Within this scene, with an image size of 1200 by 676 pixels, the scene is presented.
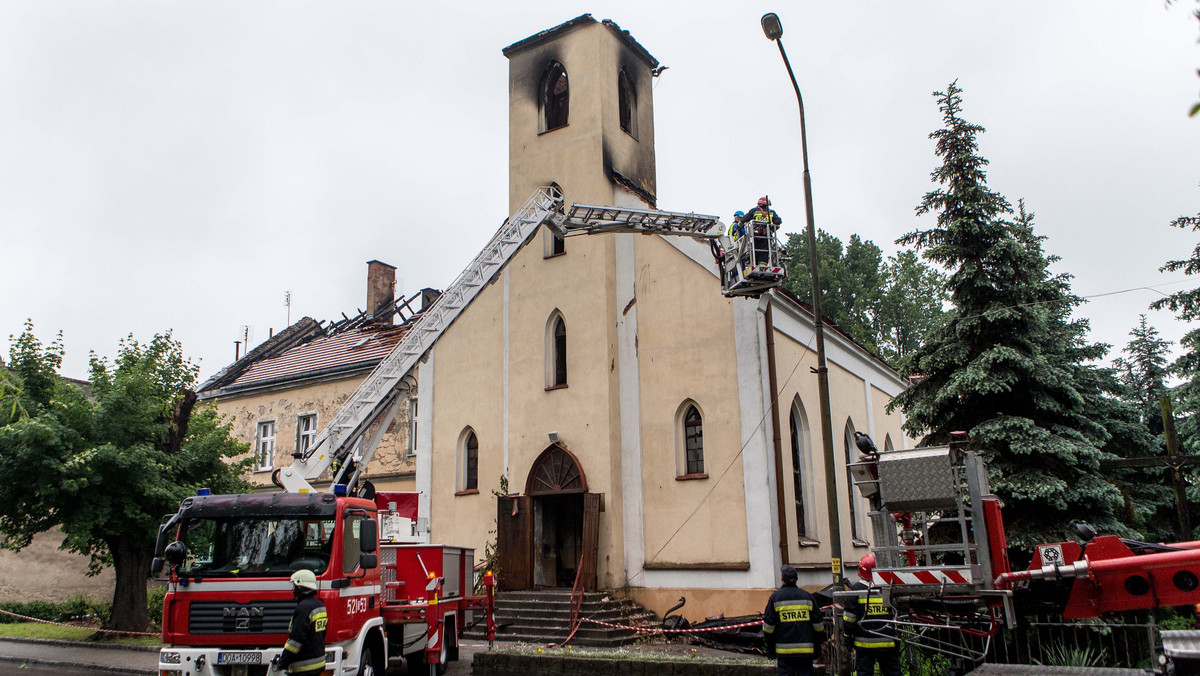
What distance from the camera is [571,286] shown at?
69.9ft

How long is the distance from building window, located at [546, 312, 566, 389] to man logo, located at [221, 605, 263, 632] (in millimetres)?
11981

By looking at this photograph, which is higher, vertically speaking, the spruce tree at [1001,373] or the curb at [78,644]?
the spruce tree at [1001,373]

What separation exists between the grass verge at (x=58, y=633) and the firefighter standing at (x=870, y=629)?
1417cm

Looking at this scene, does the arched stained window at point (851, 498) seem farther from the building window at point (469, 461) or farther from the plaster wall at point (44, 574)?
the plaster wall at point (44, 574)

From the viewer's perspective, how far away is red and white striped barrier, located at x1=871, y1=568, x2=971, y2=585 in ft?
28.8

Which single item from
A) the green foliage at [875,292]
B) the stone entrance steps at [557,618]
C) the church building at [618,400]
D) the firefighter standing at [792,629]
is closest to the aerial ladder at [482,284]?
the church building at [618,400]

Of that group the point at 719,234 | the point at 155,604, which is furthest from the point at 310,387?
the point at 719,234

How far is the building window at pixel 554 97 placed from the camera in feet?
76.9

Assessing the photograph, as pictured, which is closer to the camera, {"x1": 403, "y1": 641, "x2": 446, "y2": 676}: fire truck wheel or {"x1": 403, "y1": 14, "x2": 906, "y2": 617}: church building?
{"x1": 403, "y1": 641, "x2": 446, "y2": 676}: fire truck wheel

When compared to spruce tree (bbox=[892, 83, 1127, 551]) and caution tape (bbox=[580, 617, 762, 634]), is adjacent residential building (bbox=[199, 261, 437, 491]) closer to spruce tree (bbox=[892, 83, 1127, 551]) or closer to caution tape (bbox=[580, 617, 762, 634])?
caution tape (bbox=[580, 617, 762, 634])

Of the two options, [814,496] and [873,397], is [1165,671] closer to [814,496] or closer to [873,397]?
[814,496]

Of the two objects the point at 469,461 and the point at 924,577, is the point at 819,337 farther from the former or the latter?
the point at 469,461

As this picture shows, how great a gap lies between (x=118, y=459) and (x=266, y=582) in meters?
9.14

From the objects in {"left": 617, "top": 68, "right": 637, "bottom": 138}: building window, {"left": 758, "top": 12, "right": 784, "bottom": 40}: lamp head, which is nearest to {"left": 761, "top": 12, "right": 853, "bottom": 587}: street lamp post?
{"left": 758, "top": 12, "right": 784, "bottom": 40}: lamp head
